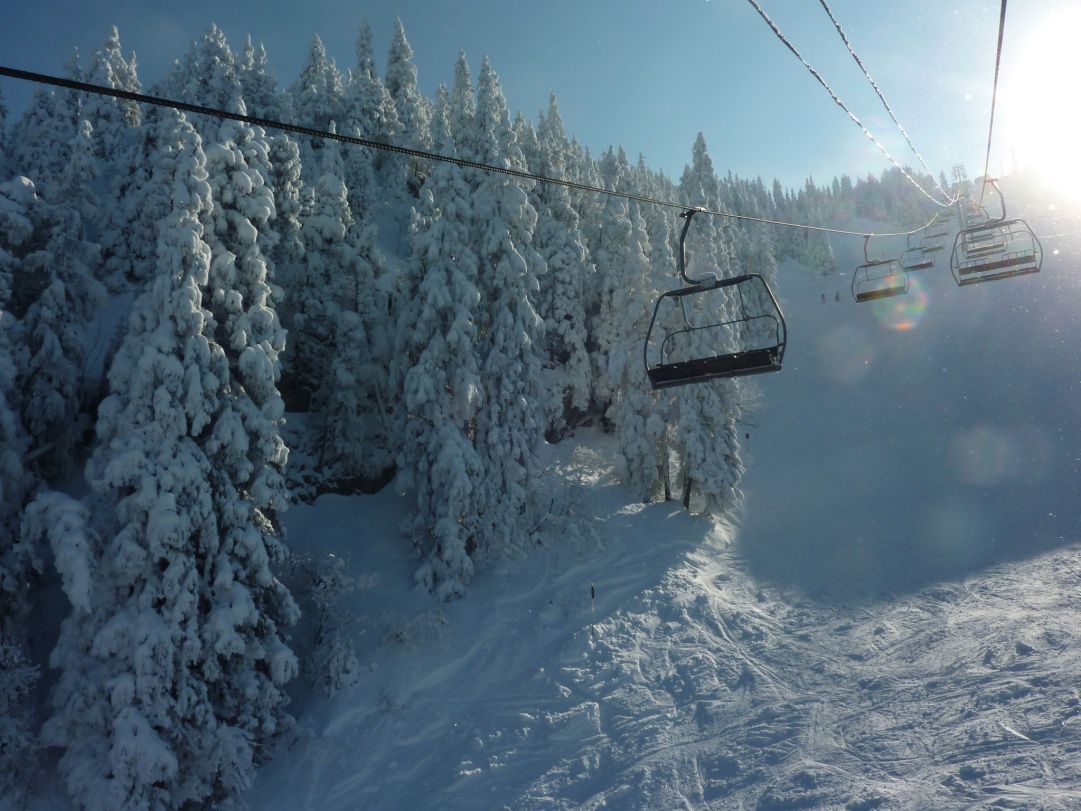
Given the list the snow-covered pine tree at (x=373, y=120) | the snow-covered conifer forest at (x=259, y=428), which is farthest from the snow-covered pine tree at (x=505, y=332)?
the snow-covered pine tree at (x=373, y=120)

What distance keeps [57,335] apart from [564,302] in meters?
26.3

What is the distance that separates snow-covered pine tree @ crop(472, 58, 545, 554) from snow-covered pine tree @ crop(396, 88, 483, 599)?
33.0 inches

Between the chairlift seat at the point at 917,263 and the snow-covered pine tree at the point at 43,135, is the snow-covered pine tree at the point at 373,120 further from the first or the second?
the chairlift seat at the point at 917,263

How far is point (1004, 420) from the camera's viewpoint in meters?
41.4

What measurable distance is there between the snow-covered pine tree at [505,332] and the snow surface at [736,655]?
2.45 metres

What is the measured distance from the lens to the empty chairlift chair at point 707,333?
7332 mm

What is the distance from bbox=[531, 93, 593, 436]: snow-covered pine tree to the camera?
38.9 meters

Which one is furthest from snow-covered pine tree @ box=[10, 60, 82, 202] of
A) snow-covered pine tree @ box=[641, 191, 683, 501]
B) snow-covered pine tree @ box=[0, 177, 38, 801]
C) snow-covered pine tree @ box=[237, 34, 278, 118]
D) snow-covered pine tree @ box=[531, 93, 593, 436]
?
snow-covered pine tree @ box=[641, 191, 683, 501]

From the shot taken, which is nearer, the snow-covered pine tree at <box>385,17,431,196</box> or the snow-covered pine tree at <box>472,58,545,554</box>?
the snow-covered pine tree at <box>472,58,545,554</box>

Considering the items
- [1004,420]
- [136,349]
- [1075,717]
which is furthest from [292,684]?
[1004,420]

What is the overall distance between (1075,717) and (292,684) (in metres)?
18.4

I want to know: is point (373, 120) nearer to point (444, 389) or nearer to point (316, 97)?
point (316, 97)

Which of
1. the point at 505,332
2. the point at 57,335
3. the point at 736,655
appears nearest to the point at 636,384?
the point at 505,332

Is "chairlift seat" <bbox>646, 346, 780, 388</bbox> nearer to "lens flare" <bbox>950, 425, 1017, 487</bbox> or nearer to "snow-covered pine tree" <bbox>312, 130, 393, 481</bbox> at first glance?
"snow-covered pine tree" <bbox>312, 130, 393, 481</bbox>
